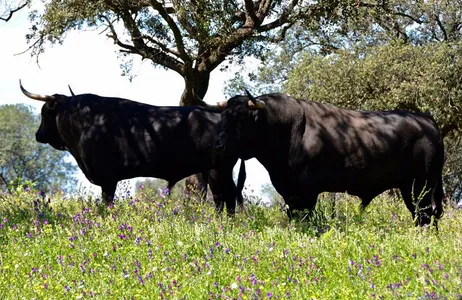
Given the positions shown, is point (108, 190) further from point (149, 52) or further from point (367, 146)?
point (149, 52)

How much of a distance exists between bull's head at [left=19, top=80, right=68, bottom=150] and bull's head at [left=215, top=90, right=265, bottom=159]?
4.57 m

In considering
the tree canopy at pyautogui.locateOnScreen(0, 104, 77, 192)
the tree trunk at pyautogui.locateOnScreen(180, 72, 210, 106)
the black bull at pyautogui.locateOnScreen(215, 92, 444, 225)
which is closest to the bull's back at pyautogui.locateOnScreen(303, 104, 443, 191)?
the black bull at pyautogui.locateOnScreen(215, 92, 444, 225)

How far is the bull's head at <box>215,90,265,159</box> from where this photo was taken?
34.4ft

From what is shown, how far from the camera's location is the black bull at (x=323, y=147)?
10281 mm

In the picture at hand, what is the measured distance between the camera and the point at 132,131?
42.5 feet

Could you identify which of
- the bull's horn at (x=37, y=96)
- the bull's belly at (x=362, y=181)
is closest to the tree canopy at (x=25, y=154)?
the bull's horn at (x=37, y=96)

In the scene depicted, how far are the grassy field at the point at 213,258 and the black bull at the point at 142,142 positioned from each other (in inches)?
85.1

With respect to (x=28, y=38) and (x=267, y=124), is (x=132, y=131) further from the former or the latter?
(x=28, y=38)

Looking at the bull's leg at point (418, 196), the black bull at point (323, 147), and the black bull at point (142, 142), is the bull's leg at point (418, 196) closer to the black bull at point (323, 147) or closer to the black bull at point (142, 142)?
the black bull at point (323, 147)

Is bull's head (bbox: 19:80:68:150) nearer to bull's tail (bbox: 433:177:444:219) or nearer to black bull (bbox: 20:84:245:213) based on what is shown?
black bull (bbox: 20:84:245:213)

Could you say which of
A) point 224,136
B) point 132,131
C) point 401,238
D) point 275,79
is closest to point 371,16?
point 132,131

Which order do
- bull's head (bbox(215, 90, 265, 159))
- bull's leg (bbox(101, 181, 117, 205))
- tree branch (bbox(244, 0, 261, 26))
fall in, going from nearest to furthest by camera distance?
bull's head (bbox(215, 90, 265, 159)) → bull's leg (bbox(101, 181, 117, 205)) → tree branch (bbox(244, 0, 261, 26))

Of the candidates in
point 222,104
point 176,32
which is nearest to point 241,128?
point 222,104

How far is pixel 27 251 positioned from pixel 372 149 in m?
4.80
